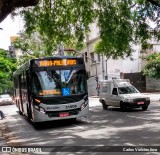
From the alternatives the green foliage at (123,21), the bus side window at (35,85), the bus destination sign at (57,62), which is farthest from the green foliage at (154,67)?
the bus side window at (35,85)

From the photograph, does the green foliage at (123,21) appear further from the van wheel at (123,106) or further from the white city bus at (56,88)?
the van wheel at (123,106)

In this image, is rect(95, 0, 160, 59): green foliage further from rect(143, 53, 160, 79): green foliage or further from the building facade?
the building facade

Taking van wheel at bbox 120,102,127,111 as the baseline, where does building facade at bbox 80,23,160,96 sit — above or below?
above

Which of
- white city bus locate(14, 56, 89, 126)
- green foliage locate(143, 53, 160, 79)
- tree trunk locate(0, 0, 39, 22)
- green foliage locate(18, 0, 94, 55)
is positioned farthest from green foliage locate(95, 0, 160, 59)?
green foliage locate(143, 53, 160, 79)

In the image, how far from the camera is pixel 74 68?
14.8 metres

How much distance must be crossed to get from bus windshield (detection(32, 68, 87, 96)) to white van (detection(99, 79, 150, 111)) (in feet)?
18.4

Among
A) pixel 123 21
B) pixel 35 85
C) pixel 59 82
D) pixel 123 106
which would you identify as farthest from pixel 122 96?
pixel 35 85

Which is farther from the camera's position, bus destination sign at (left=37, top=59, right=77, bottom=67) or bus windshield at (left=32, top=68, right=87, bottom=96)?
bus destination sign at (left=37, top=59, right=77, bottom=67)

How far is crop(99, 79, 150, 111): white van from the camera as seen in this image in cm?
1966

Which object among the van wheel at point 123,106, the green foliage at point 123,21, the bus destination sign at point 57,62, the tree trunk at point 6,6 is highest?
the green foliage at point 123,21

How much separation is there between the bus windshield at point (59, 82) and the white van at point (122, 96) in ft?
18.4

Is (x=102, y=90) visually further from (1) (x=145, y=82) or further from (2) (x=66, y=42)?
(1) (x=145, y=82)

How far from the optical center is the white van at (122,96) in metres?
19.7

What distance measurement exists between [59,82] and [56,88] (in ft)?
0.97
